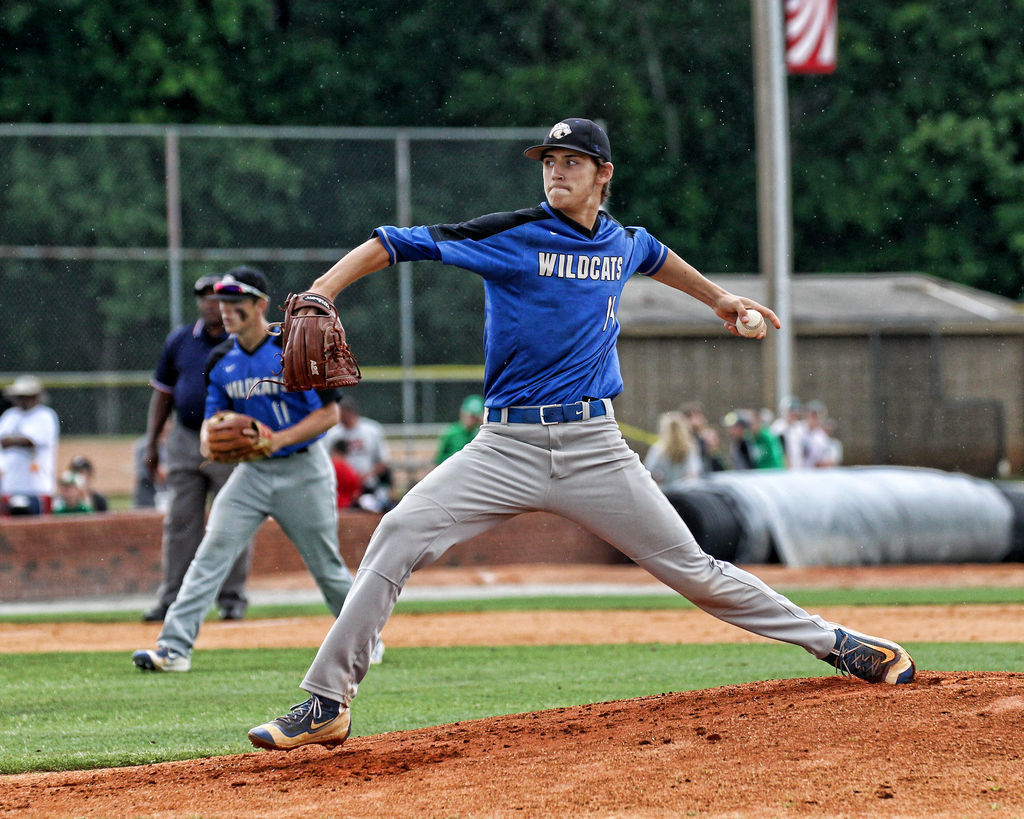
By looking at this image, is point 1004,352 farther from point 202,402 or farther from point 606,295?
point 606,295

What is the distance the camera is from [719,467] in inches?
712

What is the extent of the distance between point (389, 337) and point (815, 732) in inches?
474

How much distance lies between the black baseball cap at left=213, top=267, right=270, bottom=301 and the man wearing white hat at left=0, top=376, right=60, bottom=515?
19.1 ft

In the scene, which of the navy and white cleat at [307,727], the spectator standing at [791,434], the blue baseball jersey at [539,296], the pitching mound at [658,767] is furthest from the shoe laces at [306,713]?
the spectator standing at [791,434]

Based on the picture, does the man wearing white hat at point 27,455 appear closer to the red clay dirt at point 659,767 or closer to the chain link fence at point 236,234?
the chain link fence at point 236,234

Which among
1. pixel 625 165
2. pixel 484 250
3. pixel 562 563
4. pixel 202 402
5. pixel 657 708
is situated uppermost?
pixel 625 165

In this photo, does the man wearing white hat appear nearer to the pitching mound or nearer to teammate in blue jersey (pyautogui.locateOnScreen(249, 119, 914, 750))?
the pitching mound

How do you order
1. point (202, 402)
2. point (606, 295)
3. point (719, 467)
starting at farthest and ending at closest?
point (719, 467) < point (202, 402) < point (606, 295)

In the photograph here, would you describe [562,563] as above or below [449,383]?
below

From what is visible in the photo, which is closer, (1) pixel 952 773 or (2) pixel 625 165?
(1) pixel 952 773

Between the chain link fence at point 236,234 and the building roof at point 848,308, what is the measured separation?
9836 millimetres

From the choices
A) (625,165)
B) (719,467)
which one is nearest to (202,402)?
(719,467)

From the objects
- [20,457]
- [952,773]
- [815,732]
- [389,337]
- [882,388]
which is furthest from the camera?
[882,388]

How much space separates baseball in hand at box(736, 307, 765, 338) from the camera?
17.2ft
